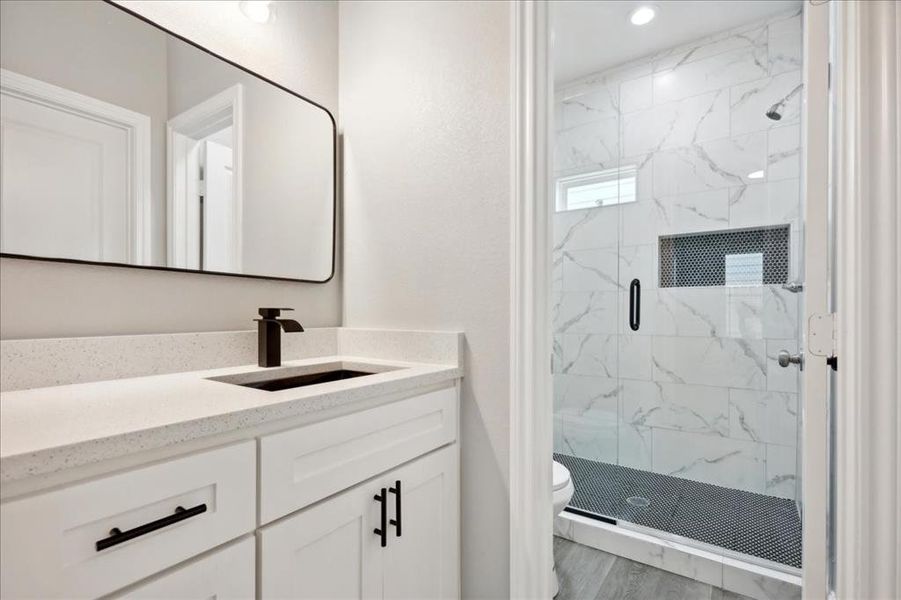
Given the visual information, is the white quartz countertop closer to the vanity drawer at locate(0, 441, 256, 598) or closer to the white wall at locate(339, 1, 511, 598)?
the vanity drawer at locate(0, 441, 256, 598)

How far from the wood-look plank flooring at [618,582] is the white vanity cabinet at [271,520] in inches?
26.3

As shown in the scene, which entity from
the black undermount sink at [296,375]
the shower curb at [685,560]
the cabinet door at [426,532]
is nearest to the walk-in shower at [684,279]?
A: the shower curb at [685,560]

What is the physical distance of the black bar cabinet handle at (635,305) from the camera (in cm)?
270

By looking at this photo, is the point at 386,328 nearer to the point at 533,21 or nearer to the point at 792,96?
the point at 533,21

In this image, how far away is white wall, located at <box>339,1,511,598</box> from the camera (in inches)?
49.2

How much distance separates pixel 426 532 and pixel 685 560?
47.3 inches

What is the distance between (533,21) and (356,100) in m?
0.69

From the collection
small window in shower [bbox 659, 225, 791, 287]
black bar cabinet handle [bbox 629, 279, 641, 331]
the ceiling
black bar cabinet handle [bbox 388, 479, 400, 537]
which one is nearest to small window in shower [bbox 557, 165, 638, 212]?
small window in shower [bbox 659, 225, 791, 287]

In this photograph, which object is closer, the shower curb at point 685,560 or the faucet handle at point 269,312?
the faucet handle at point 269,312

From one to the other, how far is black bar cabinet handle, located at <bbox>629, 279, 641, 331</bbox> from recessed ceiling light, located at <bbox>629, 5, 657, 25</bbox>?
1.43 meters

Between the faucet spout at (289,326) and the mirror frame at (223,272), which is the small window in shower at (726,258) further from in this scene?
the faucet spout at (289,326)

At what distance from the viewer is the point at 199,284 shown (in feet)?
4.02

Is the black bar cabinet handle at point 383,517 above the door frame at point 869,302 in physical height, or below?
below

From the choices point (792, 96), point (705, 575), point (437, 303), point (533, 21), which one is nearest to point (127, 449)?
point (437, 303)
